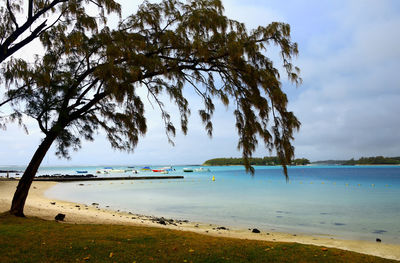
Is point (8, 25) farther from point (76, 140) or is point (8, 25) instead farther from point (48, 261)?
point (48, 261)

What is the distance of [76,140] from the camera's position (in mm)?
9414

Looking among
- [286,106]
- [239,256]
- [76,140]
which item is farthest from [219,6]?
[76,140]

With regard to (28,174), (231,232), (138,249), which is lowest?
(231,232)

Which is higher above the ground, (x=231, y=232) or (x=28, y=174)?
(x=28, y=174)

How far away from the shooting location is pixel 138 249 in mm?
5016

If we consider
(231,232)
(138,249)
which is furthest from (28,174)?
(231,232)

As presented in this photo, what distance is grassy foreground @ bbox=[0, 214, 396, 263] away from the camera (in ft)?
15.1

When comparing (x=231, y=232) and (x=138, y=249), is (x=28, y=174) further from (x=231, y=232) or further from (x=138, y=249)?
(x=231, y=232)

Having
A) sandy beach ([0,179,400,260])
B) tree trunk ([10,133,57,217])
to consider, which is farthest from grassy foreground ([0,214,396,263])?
sandy beach ([0,179,400,260])

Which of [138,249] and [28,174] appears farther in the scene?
[28,174]

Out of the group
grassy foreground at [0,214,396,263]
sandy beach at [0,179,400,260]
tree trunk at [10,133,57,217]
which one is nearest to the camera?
grassy foreground at [0,214,396,263]

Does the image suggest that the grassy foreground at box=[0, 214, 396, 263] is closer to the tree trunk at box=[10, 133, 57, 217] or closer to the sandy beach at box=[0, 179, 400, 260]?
the tree trunk at box=[10, 133, 57, 217]

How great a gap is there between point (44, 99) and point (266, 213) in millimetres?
14996

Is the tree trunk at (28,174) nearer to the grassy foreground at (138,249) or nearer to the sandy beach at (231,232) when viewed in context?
the sandy beach at (231,232)
